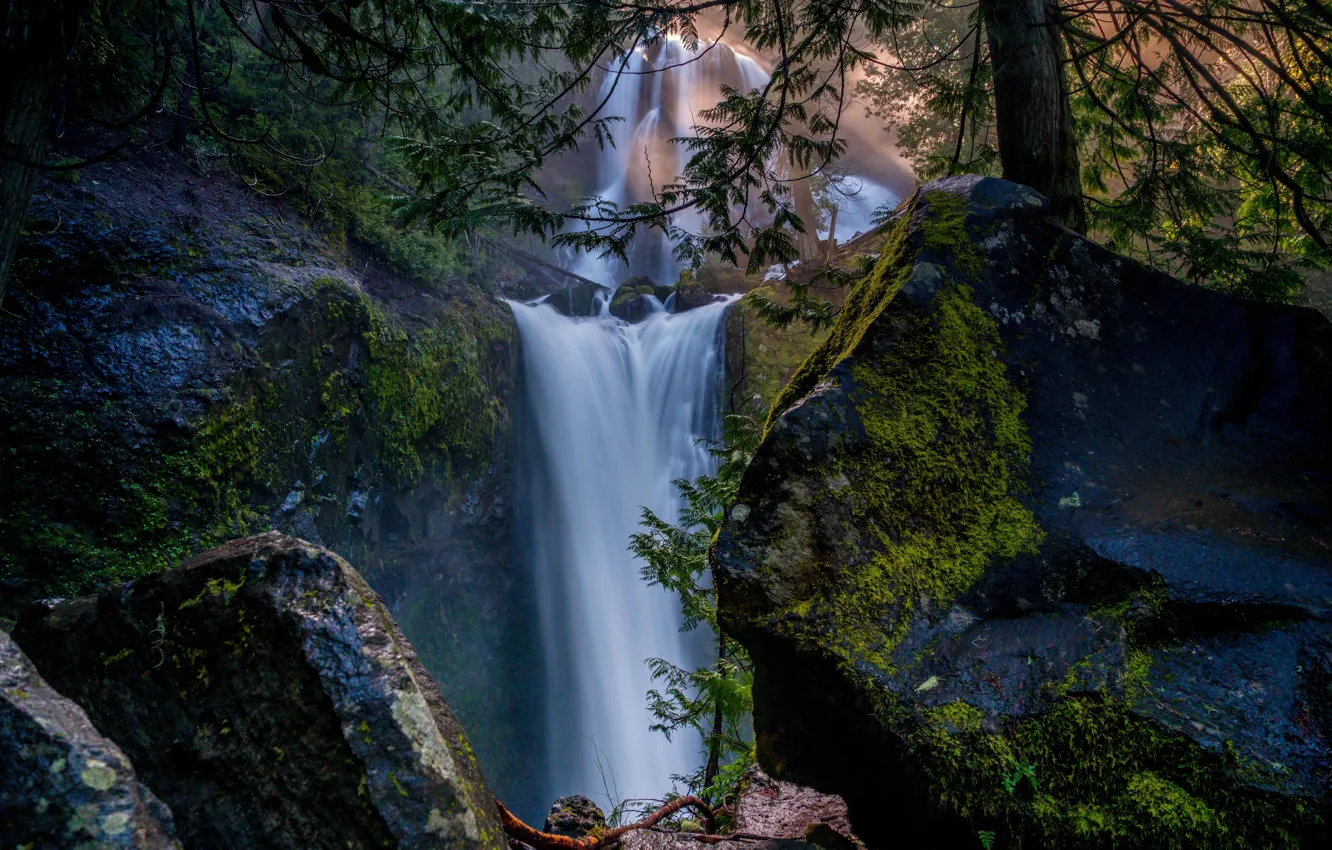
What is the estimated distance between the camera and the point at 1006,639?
1.98 meters

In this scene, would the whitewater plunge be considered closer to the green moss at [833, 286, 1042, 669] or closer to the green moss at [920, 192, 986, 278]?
the green moss at [920, 192, 986, 278]

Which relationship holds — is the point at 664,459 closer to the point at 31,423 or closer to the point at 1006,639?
the point at 31,423

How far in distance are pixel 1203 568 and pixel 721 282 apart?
682 inches

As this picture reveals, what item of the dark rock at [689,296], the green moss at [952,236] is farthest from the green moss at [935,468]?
the dark rock at [689,296]

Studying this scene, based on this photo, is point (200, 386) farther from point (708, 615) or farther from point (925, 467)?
point (925, 467)

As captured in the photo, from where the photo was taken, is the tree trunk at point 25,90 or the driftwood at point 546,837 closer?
the driftwood at point 546,837

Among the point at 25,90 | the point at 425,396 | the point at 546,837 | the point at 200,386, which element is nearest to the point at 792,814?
the point at 546,837

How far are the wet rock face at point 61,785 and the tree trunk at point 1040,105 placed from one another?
4.60 m

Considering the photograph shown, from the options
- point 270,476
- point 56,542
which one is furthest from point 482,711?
point 56,542

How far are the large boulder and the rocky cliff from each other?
11.2 feet

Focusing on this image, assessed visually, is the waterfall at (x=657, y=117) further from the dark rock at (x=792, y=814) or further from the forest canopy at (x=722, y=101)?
the dark rock at (x=792, y=814)

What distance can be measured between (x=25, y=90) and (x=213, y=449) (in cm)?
392

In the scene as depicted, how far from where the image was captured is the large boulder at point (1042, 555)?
5.48 ft

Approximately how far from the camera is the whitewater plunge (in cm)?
Result: 1417
